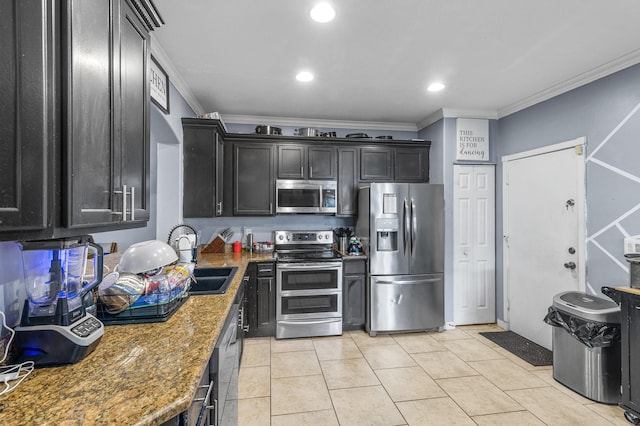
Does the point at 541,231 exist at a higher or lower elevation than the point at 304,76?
lower

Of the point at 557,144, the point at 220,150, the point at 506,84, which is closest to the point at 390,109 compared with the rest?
the point at 506,84

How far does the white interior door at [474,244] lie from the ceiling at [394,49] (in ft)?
3.01

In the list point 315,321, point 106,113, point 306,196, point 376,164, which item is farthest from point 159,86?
point 315,321

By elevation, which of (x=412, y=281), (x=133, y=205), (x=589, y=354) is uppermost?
(x=133, y=205)

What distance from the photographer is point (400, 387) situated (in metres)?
2.48

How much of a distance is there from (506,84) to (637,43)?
2.95 feet

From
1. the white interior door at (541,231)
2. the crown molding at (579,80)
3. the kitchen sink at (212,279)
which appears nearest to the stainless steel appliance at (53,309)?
the kitchen sink at (212,279)

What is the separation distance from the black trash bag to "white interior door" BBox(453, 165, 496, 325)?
1387mm

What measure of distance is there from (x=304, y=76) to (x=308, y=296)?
7.56 feet

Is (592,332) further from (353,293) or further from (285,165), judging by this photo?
(285,165)

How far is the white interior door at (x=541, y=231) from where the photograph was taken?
9.34ft

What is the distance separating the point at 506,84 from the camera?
117 inches

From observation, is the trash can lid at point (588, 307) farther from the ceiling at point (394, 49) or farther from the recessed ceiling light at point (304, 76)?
the recessed ceiling light at point (304, 76)

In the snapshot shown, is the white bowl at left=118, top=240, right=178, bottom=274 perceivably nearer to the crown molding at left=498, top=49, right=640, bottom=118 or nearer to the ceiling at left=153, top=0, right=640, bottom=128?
the ceiling at left=153, top=0, right=640, bottom=128
